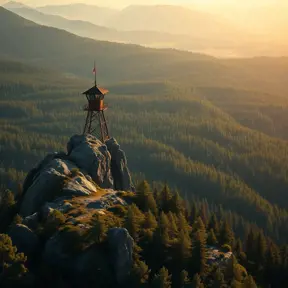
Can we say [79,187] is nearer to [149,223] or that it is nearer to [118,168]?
[149,223]

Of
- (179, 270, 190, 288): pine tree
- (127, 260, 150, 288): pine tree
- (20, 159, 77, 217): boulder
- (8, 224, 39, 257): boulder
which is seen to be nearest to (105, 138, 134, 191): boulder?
(20, 159, 77, 217): boulder

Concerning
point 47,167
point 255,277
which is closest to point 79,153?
point 47,167

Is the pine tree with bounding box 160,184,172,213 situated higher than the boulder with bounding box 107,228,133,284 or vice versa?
the boulder with bounding box 107,228,133,284

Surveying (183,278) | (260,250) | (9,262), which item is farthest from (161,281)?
(260,250)

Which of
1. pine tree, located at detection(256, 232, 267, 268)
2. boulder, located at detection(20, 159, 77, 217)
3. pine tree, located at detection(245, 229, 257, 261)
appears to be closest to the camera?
boulder, located at detection(20, 159, 77, 217)

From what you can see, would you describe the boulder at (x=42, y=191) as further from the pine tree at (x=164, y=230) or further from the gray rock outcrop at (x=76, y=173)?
the pine tree at (x=164, y=230)

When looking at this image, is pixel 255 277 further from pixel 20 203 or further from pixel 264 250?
pixel 20 203

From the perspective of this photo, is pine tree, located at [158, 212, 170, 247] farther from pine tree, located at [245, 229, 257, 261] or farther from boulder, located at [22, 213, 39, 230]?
pine tree, located at [245, 229, 257, 261]
